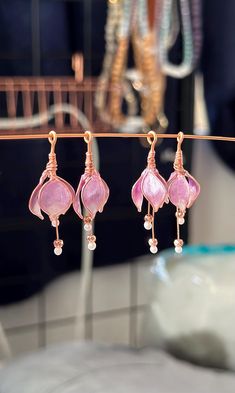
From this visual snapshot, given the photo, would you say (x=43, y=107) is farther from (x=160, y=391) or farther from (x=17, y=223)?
(x=160, y=391)

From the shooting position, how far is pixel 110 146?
160cm

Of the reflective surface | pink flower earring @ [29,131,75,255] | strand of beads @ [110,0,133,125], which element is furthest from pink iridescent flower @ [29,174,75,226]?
strand of beads @ [110,0,133,125]

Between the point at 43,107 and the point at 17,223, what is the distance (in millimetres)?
289

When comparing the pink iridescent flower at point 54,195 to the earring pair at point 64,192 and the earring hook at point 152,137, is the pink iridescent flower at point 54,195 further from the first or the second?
the earring hook at point 152,137

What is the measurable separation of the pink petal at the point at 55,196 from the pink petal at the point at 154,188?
9 centimetres

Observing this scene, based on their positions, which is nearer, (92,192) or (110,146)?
(92,192)

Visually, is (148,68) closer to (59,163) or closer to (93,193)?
(59,163)

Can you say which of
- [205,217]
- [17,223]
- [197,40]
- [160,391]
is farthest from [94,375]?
[197,40]

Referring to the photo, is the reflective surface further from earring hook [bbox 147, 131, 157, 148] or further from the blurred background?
earring hook [bbox 147, 131, 157, 148]

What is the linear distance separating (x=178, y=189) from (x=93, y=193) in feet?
0.32

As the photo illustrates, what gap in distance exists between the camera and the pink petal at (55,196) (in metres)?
0.68

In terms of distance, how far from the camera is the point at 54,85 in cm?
152

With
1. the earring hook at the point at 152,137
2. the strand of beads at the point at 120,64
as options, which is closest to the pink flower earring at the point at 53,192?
the earring hook at the point at 152,137

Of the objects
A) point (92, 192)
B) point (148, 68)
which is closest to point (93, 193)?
point (92, 192)
